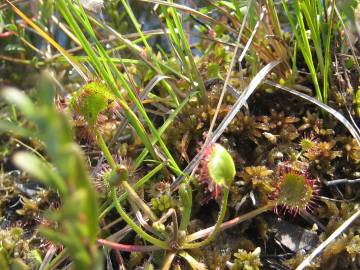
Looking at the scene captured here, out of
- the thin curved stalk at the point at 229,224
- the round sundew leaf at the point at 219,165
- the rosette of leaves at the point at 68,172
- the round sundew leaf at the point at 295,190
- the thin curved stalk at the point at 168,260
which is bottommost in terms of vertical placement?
the thin curved stalk at the point at 168,260

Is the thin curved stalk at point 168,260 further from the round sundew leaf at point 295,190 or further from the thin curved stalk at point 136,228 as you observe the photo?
the round sundew leaf at point 295,190

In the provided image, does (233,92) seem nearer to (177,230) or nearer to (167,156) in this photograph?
(167,156)

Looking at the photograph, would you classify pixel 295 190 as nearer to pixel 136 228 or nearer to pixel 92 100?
pixel 136 228

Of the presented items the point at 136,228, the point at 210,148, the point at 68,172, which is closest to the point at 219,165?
the point at 210,148

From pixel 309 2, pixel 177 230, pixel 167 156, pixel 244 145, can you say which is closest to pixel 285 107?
pixel 244 145

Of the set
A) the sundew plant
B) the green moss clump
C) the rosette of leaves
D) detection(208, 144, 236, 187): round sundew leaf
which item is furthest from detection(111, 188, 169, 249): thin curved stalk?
the rosette of leaves

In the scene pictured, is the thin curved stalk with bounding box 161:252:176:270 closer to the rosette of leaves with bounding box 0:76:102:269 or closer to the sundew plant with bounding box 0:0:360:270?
the sundew plant with bounding box 0:0:360:270

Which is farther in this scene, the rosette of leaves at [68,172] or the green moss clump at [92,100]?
the green moss clump at [92,100]

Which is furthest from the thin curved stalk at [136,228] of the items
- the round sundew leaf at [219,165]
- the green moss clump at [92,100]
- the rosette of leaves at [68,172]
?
the rosette of leaves at [68,172]

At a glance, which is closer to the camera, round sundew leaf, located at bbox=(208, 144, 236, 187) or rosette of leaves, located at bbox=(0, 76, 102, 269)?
rosette of leaves, located at bbox=(0, 76, 102, 269)
